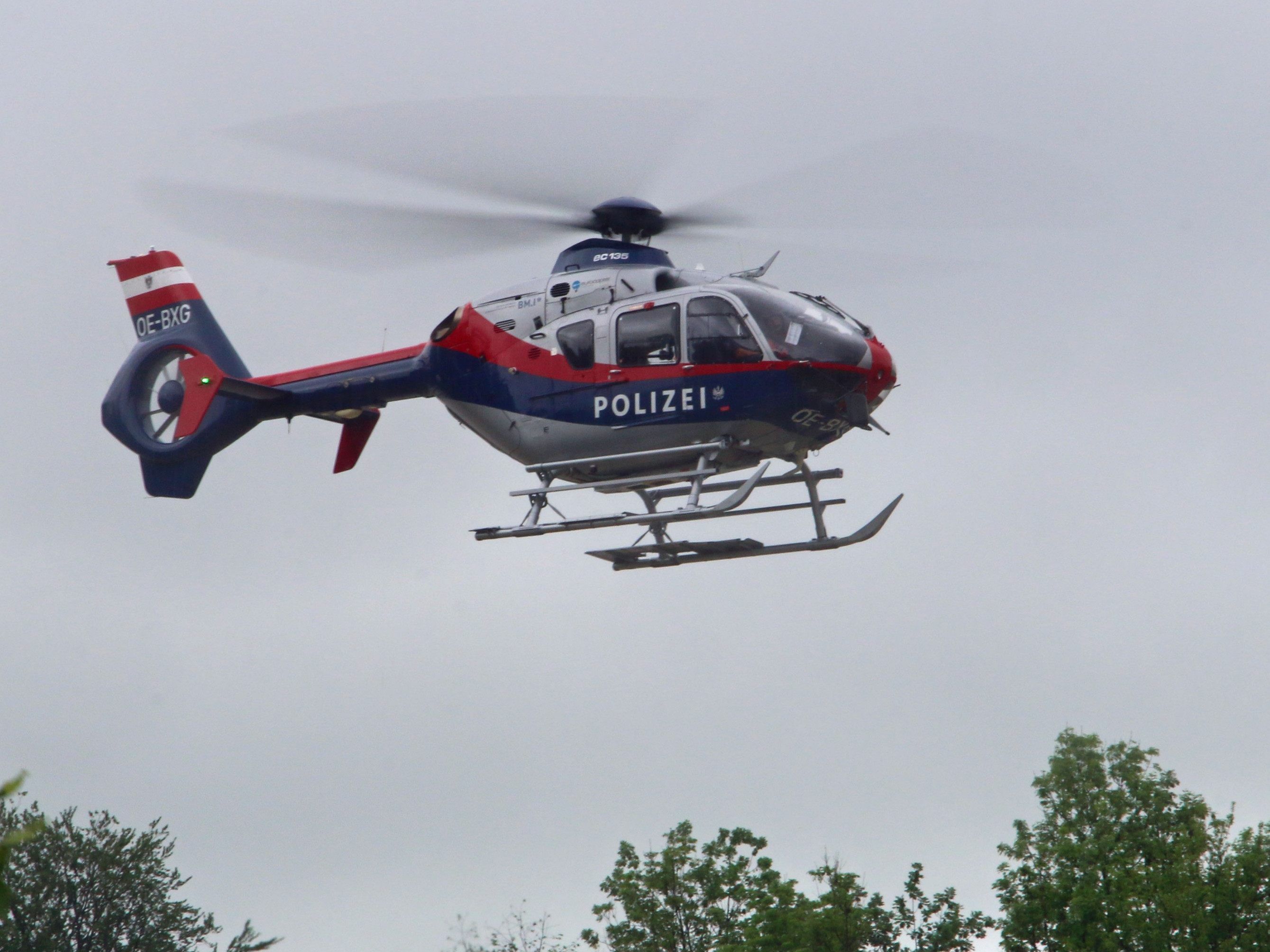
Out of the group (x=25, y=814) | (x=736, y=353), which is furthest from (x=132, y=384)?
(x=25, y=814)

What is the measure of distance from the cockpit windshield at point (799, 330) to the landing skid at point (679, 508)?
144 centimetres

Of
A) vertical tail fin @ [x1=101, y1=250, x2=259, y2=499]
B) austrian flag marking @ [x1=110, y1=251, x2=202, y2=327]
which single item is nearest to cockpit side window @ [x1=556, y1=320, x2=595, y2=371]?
vertical tail fin @ [x1=101, y1=250, x2=259, y2=499]

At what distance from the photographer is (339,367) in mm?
24688

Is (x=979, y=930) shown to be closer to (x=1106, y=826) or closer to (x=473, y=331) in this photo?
(x=1106, y=826)

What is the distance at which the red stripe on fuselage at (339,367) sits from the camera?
24.1 metres

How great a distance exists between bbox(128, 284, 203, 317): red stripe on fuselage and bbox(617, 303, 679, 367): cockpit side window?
10073 millimetres

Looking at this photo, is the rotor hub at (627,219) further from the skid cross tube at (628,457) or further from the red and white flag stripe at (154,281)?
the red and white flag stripe at (154,281)

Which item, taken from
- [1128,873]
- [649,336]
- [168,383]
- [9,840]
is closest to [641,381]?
[649,336]

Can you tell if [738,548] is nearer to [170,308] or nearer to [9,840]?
[170,308]

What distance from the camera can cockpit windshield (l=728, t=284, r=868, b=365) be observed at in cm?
2069

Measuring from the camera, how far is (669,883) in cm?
4431

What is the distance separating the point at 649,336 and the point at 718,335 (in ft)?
3.01

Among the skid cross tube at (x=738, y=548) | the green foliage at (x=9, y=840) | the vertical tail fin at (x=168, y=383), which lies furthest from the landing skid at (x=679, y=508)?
the green foliage at (x=9, y=840)

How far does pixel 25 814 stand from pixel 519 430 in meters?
22.8
